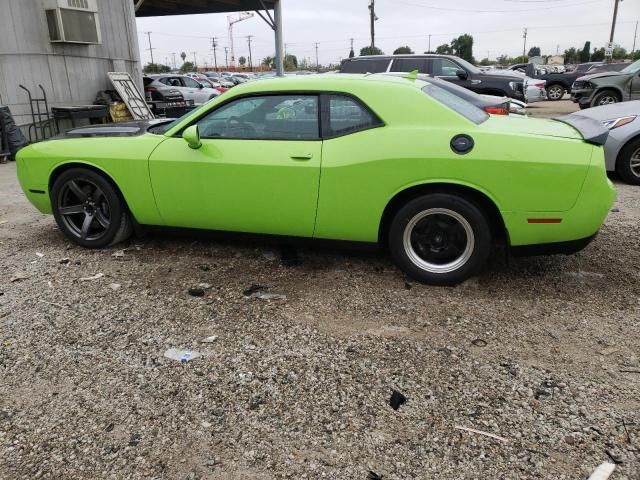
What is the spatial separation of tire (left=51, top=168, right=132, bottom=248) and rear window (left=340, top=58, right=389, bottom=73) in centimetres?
900

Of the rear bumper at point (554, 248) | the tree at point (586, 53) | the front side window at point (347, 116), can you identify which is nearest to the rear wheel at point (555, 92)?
the rear bumper at point (554, 248)

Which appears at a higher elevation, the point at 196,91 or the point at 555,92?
the point at 196,91

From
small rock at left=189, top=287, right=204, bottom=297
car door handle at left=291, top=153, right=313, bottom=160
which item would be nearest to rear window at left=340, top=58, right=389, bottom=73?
car door handle at left=291, top=153, right=313, bottom=160

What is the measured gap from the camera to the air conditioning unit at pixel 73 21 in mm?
11094

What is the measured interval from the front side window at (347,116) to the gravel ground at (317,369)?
113cm

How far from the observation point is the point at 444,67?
511 inches

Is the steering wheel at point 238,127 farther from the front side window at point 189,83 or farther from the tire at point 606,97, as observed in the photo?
the front side window at point 189,83

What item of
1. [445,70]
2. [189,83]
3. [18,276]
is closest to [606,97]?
[445,70]

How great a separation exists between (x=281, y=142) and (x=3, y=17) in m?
9.62

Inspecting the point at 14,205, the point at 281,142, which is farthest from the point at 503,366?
the point at 14,205

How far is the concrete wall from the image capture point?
420 inches

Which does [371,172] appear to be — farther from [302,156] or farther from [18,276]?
[18,276]

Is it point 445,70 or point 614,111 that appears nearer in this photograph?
point 614,111

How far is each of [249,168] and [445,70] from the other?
411 inches
